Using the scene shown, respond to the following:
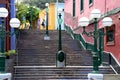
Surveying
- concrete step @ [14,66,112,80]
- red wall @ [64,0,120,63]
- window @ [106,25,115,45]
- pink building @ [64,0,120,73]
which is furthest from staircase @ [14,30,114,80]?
window @ [106,25,115,45]

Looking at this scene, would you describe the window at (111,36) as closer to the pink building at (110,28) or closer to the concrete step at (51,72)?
the pink building at (110,28)

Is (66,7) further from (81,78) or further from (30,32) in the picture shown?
(81,78)

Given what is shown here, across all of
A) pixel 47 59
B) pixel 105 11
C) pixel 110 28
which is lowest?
pixel 47 59

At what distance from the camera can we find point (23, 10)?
49469mm

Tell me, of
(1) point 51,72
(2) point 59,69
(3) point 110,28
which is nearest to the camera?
(1) point 51,72

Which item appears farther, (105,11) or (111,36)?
(105,11)

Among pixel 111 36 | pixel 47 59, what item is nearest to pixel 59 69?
pixel 47 59

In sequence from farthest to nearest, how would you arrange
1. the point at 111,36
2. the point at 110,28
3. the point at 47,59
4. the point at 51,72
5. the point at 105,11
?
the point at 47,59, the point at 105,11, the point at 111,36, the point at 110,28, the point at 51,72

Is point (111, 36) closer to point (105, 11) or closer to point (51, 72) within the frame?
point (105, 11)

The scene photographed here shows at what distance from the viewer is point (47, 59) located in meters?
26.4

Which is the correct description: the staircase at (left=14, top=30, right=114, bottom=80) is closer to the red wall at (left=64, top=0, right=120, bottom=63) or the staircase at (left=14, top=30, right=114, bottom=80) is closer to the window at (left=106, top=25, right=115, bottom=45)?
the red wall at (left=64, top=0, right=120, bottom=63)

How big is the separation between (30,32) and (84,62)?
10.7 metres

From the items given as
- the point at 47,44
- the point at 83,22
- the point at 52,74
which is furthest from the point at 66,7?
the point at 83,22

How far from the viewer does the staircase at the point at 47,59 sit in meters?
22.3
